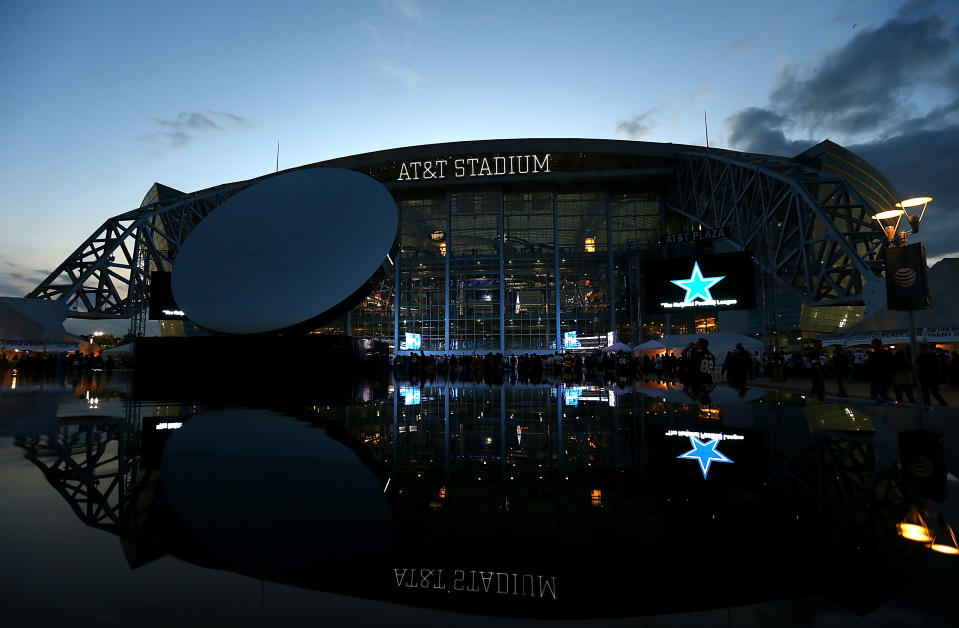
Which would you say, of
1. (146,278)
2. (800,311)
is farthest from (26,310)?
(800,311)

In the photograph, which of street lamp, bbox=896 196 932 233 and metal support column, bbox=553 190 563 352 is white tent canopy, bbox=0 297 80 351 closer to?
metal support column, bbox=553 190 563 352

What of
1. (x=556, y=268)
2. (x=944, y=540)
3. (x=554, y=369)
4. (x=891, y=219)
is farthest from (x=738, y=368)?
(x=556, y=268)

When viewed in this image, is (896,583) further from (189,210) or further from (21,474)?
(189,210)

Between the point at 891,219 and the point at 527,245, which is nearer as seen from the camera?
the point at 891,219

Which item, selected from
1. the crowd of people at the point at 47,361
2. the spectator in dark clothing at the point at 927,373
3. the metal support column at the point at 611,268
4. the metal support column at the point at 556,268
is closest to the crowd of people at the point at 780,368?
the spectator in dark clothing at the point at 927,373

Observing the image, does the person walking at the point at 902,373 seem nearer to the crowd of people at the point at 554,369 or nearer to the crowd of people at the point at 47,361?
the crowd of people at the point at 554,369

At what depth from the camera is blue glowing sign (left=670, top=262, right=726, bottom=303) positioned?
125 feet

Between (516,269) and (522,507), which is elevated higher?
(516,269)

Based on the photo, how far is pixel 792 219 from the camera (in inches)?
1393

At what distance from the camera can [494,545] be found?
2967mm

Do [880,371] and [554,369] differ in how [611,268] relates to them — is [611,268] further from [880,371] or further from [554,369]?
[880,371]

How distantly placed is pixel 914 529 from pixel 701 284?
38.0 meters

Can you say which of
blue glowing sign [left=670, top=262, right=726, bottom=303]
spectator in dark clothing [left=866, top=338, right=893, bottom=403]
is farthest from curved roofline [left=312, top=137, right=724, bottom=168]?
spectator in dark clothing [left=866, top=338, right=893, bottom=403]

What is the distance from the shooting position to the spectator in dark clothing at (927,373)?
12148 mm
